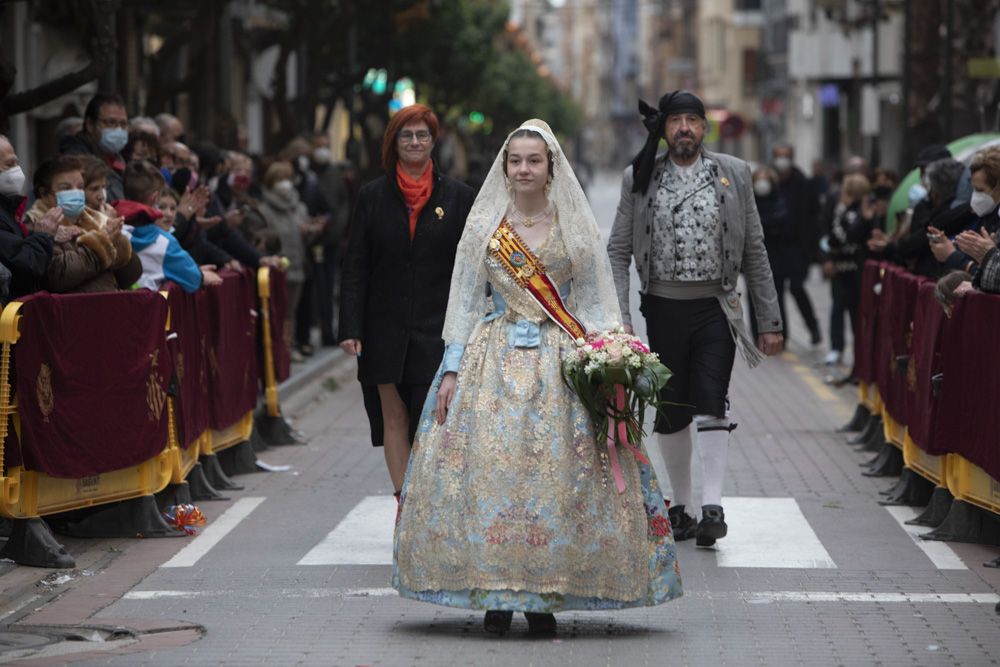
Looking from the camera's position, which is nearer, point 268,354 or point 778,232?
point 268,354

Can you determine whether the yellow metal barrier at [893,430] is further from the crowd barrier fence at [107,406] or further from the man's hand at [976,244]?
the crowd barrier fence at [107,406]

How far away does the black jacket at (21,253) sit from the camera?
369 inches

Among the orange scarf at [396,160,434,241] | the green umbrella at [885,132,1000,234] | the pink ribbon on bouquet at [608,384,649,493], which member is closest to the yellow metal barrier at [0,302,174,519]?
the orange scarf at [396,160,434,241]

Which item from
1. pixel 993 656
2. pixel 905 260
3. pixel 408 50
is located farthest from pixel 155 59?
pixel 993 656

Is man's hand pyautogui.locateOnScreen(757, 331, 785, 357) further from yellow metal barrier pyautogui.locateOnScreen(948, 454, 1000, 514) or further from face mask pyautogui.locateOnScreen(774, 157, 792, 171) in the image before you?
face mask pyautogui.locateOnScreen(774, 157, 792, 171)

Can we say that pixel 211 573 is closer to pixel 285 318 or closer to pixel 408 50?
pixel 285 318

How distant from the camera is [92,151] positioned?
13.1 meters

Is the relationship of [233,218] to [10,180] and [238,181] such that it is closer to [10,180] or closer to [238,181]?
[238,181]

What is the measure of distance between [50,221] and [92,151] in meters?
3.30

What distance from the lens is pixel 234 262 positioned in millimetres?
13523

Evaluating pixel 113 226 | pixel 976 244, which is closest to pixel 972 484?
pixel 976 244

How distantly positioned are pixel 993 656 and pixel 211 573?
3.52m

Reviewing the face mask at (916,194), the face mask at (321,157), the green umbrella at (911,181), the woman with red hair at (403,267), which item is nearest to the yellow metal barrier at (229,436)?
the woman with red hair at (403,267)

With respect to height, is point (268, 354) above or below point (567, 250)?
below
